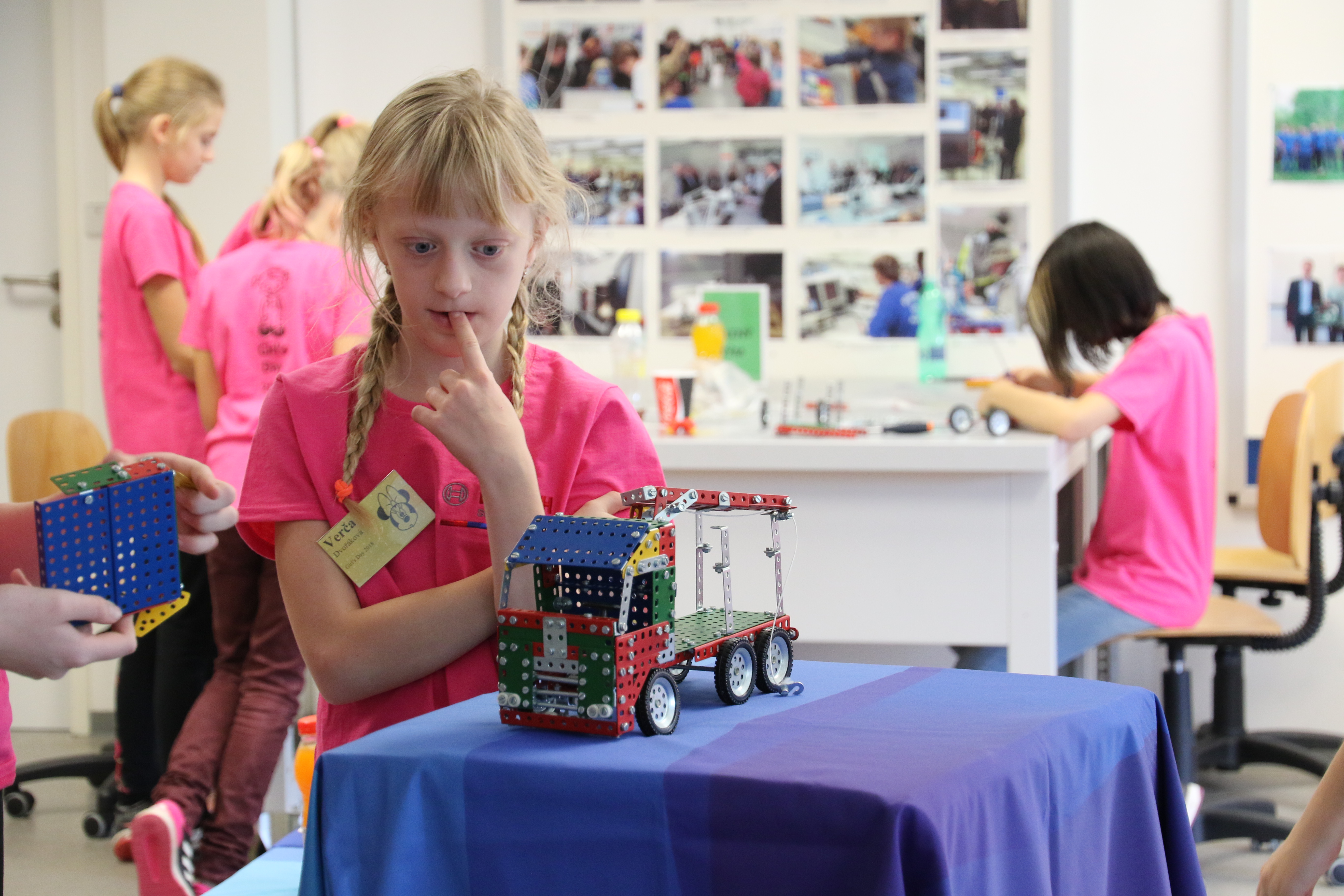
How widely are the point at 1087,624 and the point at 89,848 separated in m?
2.15

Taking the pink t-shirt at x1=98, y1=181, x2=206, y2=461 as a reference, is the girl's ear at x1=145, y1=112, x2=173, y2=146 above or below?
above

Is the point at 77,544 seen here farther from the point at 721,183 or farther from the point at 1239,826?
the point at 721,183

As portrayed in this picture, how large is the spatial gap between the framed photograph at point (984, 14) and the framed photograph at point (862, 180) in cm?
31

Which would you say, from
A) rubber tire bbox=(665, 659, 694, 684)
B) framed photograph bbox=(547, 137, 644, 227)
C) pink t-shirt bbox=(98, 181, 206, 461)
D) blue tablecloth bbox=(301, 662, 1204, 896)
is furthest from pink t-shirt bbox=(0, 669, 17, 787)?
framed photograph bbox=(547, 137, 644, 227)

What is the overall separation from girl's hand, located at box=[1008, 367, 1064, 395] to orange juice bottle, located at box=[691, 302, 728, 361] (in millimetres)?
662

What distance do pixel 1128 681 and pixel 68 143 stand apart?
3238 mm

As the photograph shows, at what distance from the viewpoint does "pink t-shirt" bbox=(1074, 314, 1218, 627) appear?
7.63 feet

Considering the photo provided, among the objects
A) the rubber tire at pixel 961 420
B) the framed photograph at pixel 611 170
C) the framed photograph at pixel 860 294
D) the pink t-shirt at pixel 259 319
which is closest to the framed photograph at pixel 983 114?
the framed photograph at pixel 860 294

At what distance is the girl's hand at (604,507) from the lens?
39.6 inches

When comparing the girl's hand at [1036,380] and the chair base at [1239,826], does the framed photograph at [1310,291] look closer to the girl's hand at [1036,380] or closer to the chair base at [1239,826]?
the girl's hand at [1036,380]

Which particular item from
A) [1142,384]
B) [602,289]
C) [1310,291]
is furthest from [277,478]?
[1310,291]

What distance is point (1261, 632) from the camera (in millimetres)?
2441

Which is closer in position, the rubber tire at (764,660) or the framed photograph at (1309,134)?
the rubber tire at (764,660)

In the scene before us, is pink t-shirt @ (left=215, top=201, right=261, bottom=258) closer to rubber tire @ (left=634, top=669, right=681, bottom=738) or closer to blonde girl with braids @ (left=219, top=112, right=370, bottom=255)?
blonde girl with braids @ (left=219, top=112, right=370, bottom=255)
